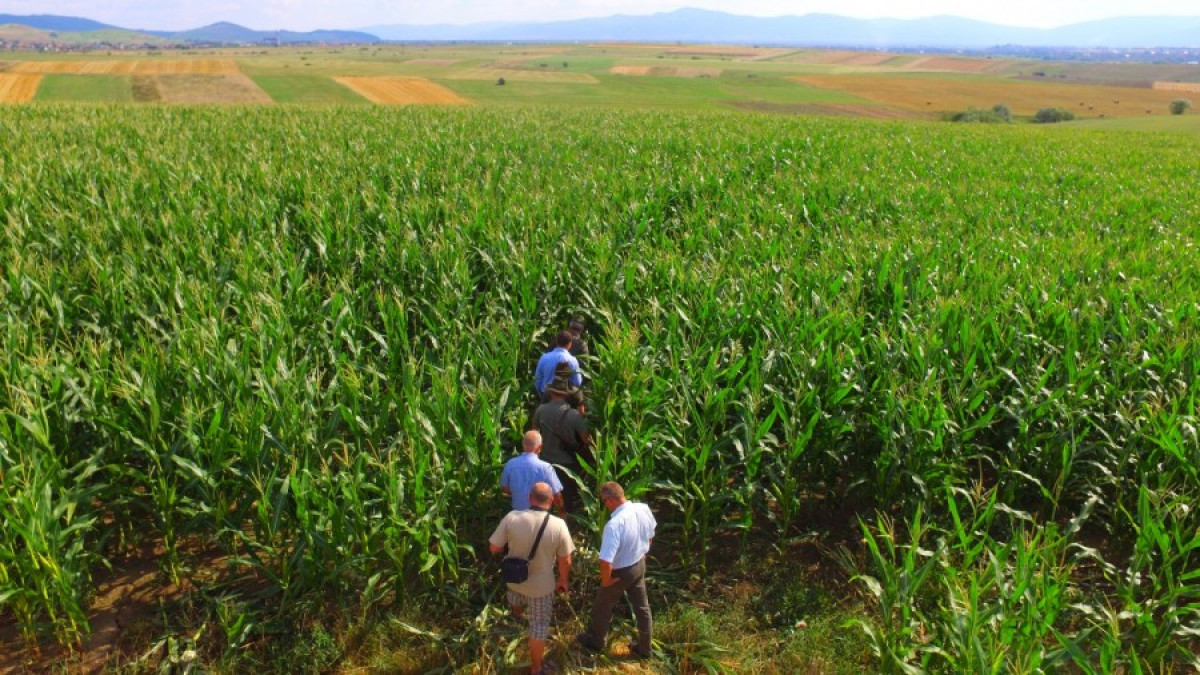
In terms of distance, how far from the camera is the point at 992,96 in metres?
83.8

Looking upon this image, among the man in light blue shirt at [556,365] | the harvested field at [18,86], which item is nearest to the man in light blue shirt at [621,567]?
the man in light blue shirt at [556,365]

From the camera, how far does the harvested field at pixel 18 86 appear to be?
157ft

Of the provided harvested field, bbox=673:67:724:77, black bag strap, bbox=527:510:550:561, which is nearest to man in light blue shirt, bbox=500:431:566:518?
black bag strap, bbox=527:510:550:561

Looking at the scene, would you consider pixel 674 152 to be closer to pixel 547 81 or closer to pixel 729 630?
pixel 729 630

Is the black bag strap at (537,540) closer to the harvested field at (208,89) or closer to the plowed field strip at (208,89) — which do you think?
the plowed field strip at (208,89)

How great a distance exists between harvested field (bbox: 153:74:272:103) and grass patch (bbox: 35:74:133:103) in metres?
1.47

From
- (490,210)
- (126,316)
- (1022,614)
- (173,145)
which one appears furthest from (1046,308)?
(173,145)

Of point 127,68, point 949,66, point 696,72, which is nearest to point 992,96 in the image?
point 696,72

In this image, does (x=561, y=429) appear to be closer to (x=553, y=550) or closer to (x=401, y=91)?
(x=553, y=550)

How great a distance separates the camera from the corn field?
5074 millimetres

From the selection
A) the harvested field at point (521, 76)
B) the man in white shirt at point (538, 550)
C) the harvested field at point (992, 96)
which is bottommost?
the man in white shirt at point (538, 550)

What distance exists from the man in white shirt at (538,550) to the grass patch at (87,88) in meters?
52.4

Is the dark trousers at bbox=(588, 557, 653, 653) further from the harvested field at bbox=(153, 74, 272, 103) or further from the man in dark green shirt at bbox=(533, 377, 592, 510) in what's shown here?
the harvested field at bbox=(153, 74, 272, 103)

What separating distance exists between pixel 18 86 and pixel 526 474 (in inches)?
2624
